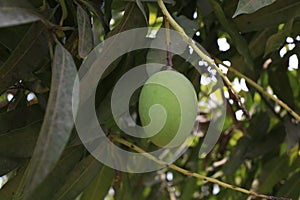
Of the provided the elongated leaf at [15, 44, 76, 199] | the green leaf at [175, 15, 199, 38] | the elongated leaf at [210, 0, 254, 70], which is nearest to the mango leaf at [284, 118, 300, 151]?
the elongated leaf at [210, 0, 254, 70]

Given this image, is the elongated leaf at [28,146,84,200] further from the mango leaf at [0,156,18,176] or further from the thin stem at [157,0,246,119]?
the thin stem at [157,0,246,119]

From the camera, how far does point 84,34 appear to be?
56 centimetres

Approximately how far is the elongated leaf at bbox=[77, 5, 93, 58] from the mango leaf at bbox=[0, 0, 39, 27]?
0.08 meters

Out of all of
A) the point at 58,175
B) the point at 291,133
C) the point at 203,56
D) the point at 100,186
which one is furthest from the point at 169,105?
the point at 291,133

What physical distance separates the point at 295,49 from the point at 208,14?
13 cm

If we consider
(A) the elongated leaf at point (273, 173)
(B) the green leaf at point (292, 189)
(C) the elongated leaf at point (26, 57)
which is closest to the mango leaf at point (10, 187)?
(C) the elongated leaf at point (26, 57)

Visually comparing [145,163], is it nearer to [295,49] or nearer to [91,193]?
[91,193]

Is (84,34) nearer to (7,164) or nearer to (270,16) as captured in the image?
(7,164)

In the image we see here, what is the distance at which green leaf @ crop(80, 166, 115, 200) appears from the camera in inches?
33.3

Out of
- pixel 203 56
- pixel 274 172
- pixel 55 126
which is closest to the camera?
pixel 55 126

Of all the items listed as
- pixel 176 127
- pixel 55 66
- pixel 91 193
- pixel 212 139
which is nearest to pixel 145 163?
pixel 91 193

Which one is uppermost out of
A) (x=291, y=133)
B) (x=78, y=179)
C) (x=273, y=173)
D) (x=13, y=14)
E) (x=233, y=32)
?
(x=13, y=14)

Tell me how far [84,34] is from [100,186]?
33 cm

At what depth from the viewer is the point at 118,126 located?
2.47ft
